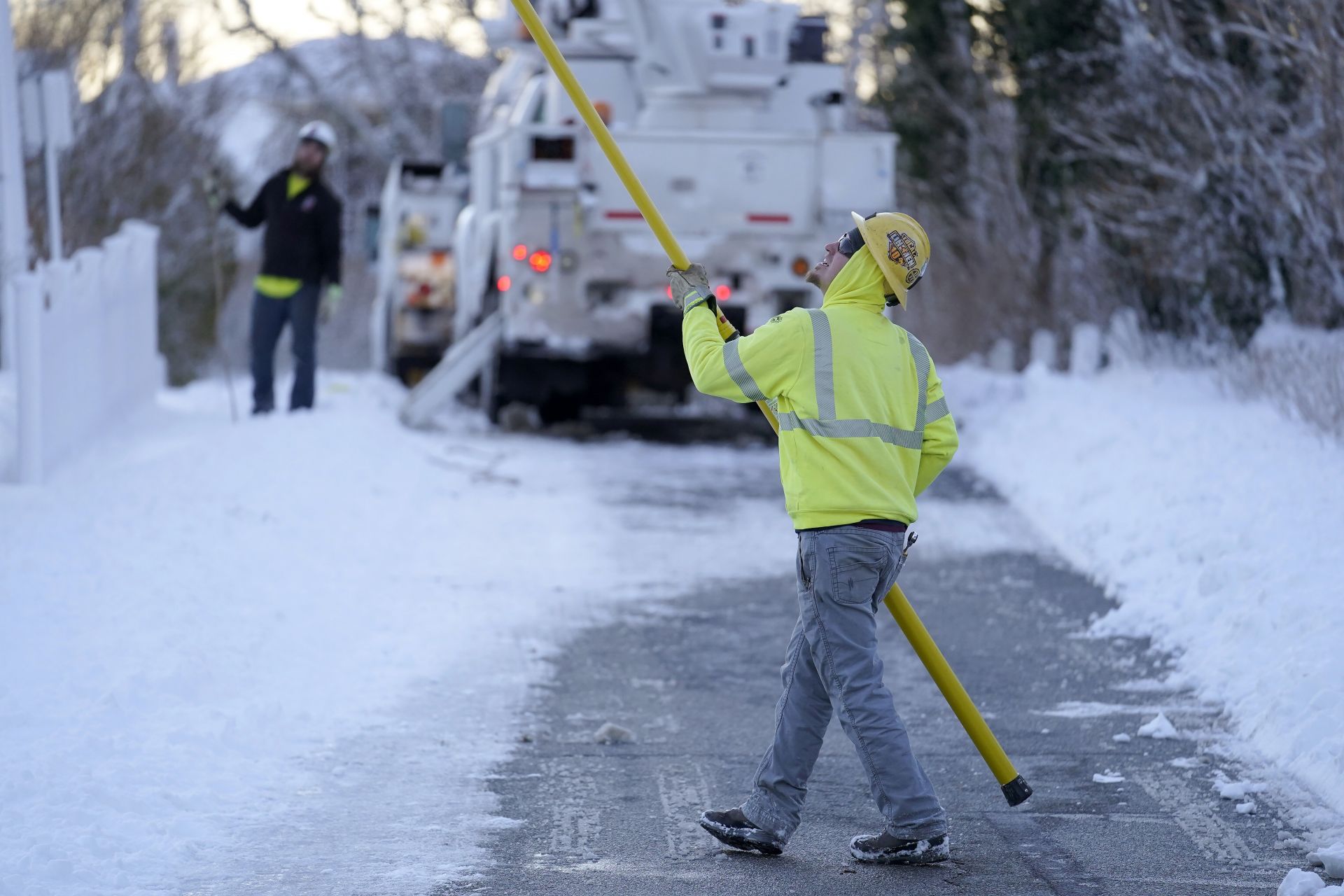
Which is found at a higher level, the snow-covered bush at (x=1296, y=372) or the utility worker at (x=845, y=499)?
the utility worker at (x=845, y=499)

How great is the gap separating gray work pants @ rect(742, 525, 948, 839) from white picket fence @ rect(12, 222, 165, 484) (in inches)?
220

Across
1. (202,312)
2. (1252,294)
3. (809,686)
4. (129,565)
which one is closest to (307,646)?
(129,565)

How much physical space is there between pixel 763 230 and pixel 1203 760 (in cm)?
761

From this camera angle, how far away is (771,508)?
1029cm

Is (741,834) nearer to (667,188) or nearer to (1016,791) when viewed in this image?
(1016,791)

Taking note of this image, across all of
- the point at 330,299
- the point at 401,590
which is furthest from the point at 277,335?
the point at 401,590

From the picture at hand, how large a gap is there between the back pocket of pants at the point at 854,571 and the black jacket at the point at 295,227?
7.79 metres

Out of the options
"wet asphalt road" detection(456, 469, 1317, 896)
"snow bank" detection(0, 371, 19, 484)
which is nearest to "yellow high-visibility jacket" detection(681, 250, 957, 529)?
"wet asphalt road" detection(456, 469, 1317, 896)

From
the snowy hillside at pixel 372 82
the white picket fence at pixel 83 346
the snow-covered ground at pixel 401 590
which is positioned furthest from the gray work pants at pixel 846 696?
Answer: the snowy hillside at pixel 372 82

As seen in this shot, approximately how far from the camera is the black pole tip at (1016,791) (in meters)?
4.79

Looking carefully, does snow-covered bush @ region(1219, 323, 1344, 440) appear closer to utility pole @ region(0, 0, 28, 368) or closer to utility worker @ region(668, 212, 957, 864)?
utility worker @ region(668, 212, 957, 864)

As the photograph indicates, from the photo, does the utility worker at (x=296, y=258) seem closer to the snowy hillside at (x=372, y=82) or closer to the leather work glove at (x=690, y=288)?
the leather work glove at (x=690, y=288)

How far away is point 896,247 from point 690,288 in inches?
22.9

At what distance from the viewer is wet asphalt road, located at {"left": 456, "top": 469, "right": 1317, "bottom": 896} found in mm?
4457
